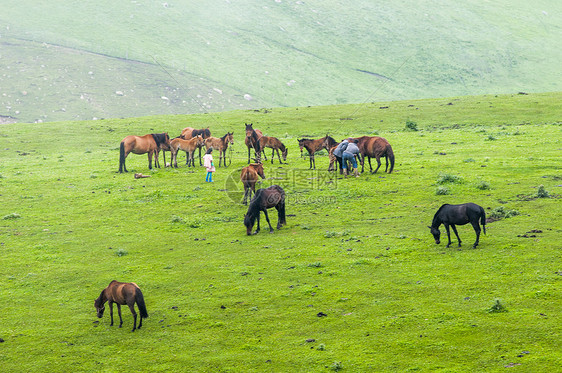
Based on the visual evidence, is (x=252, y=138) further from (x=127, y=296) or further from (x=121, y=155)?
(x=127, y=296)

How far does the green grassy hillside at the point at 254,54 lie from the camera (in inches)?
4250

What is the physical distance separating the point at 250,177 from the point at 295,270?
874cm

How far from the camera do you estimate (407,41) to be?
147750 mm

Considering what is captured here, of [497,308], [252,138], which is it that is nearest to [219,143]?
[252,138]

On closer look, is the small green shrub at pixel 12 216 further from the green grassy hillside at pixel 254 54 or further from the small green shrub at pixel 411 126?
the green grassy hillside at pixel 254 54

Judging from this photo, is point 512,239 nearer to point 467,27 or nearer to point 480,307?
point 480,307

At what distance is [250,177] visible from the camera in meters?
23.4

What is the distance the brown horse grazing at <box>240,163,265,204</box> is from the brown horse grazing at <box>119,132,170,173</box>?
36.9 feet

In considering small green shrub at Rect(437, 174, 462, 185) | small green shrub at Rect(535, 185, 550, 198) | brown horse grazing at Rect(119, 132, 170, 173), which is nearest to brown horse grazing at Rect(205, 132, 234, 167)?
brown horse grazing at Rect(119, 132, 170, 173)

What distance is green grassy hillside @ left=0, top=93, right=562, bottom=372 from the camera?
10719 mm

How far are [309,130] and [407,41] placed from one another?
364 feet

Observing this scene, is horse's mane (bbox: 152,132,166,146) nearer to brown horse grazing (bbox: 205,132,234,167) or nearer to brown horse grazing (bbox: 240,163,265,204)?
brown horse grazing (bbox: 205,132,234,167)

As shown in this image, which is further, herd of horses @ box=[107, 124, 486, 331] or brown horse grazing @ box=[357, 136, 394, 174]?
brown horse grazing @ box=[357, 136, 394, 174]

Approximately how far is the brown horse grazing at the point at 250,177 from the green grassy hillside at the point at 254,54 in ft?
271
